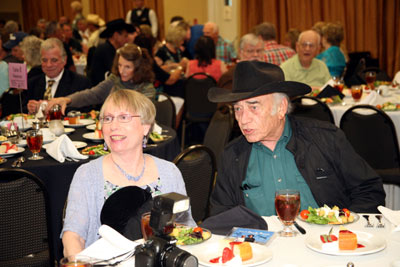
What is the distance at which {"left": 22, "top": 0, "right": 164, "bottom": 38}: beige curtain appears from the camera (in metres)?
13.2

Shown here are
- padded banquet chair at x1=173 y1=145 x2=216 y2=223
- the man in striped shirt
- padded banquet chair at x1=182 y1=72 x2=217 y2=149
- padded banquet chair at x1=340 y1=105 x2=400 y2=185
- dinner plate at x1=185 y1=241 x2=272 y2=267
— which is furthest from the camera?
the man in striped shirt

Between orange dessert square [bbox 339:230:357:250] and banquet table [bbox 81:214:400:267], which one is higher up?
orange dessert square [bbox 339:230:357:250]

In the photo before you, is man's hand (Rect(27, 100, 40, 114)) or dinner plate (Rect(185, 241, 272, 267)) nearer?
dinner plate (Rect(185, 241, 272, 267))

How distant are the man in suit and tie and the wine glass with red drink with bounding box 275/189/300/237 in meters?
3.60

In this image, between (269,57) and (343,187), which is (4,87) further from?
(343,187)

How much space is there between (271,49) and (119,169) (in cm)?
529

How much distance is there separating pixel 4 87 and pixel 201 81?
2.25 metres

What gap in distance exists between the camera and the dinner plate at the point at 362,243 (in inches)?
69.4

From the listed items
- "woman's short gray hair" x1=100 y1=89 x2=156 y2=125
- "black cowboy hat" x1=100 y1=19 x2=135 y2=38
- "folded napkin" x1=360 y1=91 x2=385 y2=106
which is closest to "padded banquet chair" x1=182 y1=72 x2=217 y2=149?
"black cowboy hat" x1=100 y1=19 x2=135 y2=38

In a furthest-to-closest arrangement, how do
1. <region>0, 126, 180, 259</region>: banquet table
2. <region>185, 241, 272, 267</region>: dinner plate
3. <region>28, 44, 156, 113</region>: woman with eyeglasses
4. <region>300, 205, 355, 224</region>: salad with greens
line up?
<region>28, 44, 156, 113</region>: woman with eyeglasses
<region>0, 126, 180, 259</region>: banquet table
<region>300, 205, 355, 224</region>: salad with greens
<region>185, 241, 272, 267</region>: dinner plate

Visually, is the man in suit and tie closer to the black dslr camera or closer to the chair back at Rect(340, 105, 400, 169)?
the chair back at Rect(340, 105, 400, 169)

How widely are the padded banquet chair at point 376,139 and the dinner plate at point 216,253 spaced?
253 centimetres

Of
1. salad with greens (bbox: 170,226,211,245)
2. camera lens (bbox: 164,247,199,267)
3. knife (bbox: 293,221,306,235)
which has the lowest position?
knife (bbox: 293,221,306,235)

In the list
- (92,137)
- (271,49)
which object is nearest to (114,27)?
(271,49)
